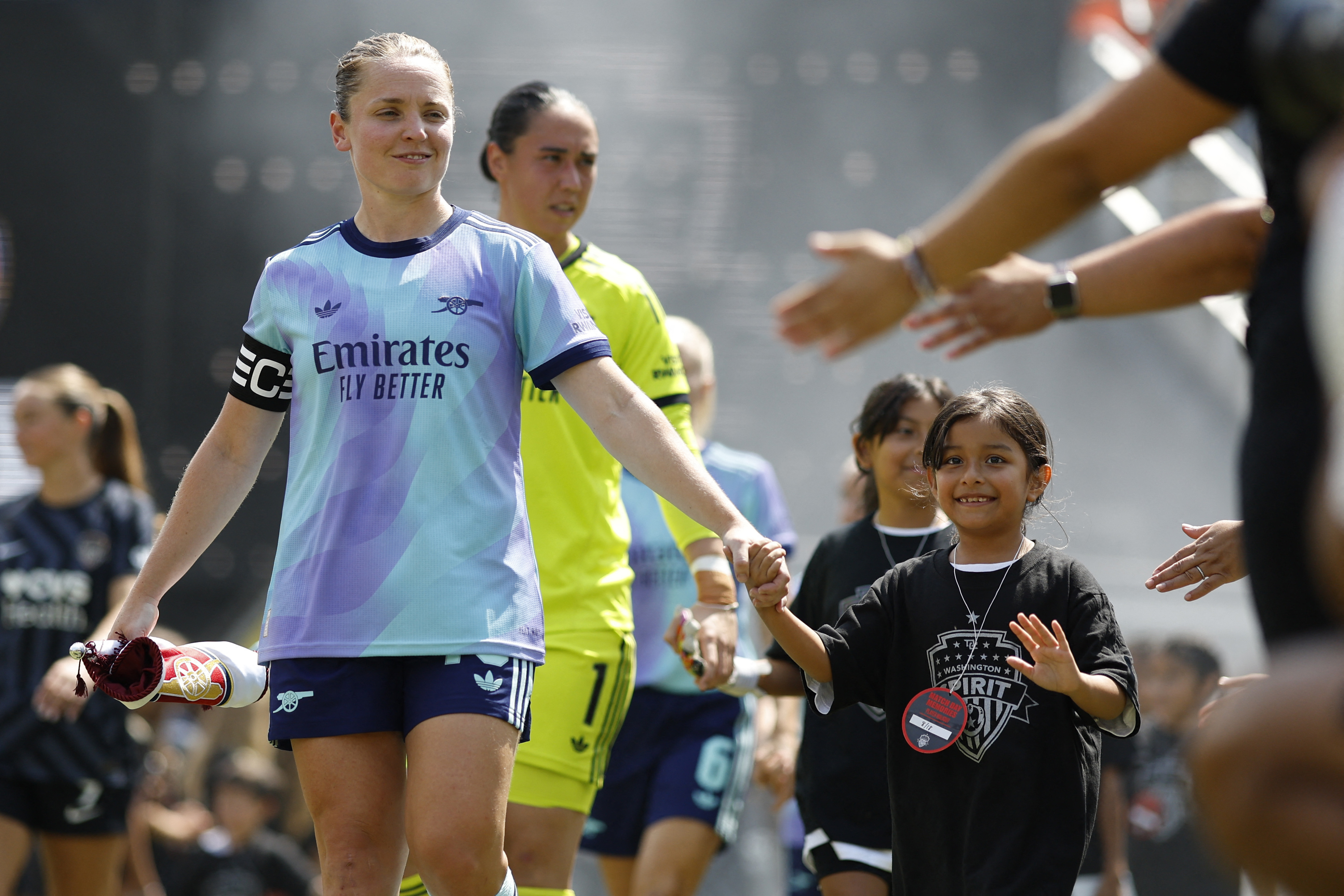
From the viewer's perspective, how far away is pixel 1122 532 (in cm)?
917

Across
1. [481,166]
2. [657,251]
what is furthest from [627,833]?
[657,251]

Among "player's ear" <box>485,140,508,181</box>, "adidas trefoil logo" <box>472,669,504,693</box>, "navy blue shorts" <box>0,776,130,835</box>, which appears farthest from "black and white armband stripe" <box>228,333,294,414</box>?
"navy blue shorts" <box>0,776,130,835</box>

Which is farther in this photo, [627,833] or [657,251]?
[657,251]

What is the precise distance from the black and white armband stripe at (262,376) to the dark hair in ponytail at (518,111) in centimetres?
122

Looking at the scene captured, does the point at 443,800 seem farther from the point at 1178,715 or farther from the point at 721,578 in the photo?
the point at 1178,715

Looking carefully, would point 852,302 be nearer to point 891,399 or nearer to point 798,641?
point 798,641

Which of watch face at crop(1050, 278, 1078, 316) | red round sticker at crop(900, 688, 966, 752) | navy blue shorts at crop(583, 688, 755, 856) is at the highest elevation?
watch face at crop(1050, 278, 1078, 316)

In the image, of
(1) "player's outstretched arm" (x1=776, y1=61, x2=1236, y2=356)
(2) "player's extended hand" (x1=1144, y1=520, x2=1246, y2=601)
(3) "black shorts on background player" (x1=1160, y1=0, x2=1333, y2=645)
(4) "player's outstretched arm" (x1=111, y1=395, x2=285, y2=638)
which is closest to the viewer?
(3) "black shorts on background player" (x1=1160, y1=0, x2=1333, y2=645)

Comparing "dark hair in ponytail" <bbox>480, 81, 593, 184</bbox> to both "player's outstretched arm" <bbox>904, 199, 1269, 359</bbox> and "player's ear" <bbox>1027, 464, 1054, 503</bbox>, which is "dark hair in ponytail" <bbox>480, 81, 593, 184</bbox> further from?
"player's outstretched arm" <bbox>904, 199, 1269, 359</bbox>

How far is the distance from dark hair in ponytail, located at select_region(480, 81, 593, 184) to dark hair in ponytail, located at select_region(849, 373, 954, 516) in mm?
1088

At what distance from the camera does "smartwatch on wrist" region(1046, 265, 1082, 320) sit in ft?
7.05

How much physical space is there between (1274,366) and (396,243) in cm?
171

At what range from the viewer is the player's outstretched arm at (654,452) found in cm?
273

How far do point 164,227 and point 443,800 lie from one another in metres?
7.14
